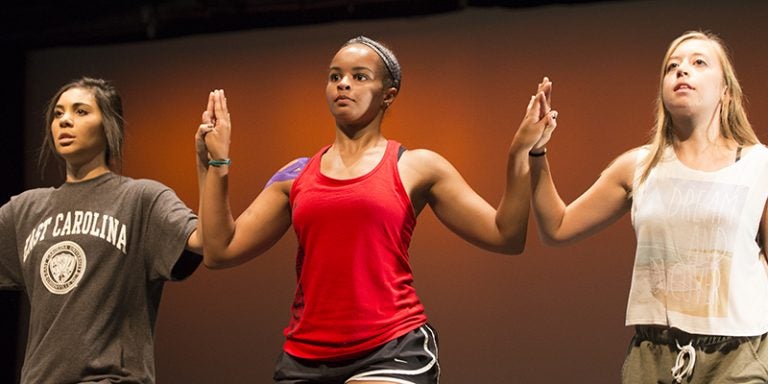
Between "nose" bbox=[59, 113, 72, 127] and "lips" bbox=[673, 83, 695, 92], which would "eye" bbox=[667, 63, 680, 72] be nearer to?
"lips" bbox=[673, 83, 695, 92]

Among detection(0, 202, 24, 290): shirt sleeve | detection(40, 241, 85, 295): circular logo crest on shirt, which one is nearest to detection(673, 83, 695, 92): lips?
detection(40, 241, 85, 295): circular logo crest on shirt

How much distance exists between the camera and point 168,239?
3.23 metres

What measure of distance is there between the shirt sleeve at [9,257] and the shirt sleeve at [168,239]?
0.52 metres

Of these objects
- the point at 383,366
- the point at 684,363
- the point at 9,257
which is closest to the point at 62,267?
the point at 9,257

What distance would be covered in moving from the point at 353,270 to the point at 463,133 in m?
1.99

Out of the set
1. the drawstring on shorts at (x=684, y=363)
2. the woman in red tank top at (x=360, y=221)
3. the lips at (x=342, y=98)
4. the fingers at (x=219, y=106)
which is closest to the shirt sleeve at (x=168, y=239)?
the woman in red tank top at (x=360, y=221)

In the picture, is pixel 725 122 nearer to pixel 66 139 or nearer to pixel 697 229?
pixel 697 229

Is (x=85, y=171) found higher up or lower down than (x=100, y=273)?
higher up

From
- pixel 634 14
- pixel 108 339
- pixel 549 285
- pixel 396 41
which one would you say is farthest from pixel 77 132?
pixel 634 14

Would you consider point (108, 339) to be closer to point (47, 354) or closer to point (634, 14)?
point (47, 354)

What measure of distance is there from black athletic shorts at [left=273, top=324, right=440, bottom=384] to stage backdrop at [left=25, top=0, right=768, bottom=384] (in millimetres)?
1785

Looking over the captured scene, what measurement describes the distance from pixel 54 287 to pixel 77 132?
1.78ft

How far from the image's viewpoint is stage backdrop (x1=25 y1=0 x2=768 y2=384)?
435 cm

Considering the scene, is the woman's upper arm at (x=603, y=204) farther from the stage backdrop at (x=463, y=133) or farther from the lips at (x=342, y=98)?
the stage backdrop at (x=463, y=133)
